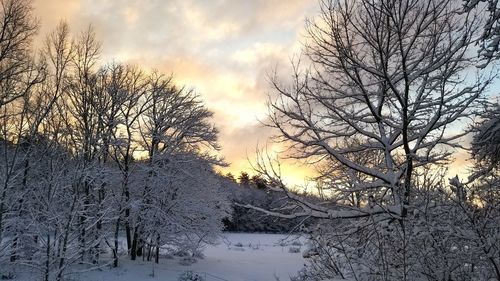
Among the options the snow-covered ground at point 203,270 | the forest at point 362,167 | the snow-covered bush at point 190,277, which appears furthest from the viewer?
the snow-covered bush at point 190,277

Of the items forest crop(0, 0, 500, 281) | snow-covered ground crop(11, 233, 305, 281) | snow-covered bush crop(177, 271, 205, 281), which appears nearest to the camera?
forest crop(0, 0, 500, 281)

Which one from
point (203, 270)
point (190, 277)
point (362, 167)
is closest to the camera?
point (362, 167)

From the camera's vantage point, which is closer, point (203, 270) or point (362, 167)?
point (362, 167)

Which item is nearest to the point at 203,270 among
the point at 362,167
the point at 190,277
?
the point at 190,277

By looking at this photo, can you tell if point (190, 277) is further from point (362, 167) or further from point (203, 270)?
point (362, 167)

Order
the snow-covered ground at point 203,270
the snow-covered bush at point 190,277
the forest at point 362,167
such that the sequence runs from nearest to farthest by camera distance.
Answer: the forest at point 362,167 → the snow-covered ground at point 203,270 → the snow-covered bush at point 190,277

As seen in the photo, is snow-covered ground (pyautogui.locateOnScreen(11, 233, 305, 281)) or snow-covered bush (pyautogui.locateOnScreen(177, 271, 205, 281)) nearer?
snow-covered ground (pyautogui.locateOnScreen(11, 233, 305, 281))

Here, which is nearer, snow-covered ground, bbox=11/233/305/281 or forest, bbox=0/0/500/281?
forest, bbox=0/0/500/281

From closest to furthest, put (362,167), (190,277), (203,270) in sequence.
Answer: (362,167), (190,277), (203,270)

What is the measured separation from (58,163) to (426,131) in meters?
8.40

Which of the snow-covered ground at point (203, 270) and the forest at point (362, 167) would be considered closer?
the forest at point (362, 167)

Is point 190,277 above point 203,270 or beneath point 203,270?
beneath

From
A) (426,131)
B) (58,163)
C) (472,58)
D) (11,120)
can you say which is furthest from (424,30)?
(11,120)

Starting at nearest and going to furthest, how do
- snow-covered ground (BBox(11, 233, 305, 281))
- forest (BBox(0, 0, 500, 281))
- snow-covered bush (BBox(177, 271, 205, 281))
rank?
1. forest (BBox(0, 0, 500, 281))
2. snow-covered ground (BBox(11, 233, 305, 281))
3. snow-covered bush (BBox(177, 271, 205, 281))
